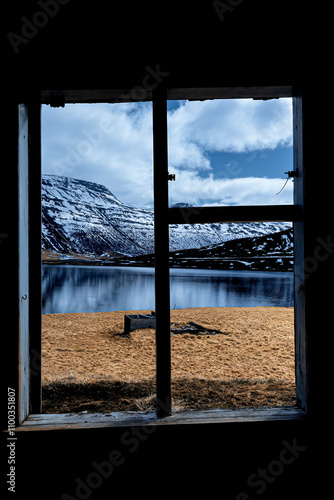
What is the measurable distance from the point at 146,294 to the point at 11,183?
174ft

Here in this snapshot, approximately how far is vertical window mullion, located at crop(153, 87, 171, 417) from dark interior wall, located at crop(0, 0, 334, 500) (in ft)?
0.46

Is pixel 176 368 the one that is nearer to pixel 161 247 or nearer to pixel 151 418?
pixel 151 418

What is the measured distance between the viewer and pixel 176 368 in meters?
4.83

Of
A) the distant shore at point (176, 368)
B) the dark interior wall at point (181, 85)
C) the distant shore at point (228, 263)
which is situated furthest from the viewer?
the distant shore at point (228, 263)

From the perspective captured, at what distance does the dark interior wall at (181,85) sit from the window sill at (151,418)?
0.04 metres

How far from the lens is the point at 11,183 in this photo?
1547 millimetres

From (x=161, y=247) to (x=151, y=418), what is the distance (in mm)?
851

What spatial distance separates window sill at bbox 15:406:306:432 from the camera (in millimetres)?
1492

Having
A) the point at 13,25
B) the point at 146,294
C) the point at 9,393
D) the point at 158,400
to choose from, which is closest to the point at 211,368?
the point at 158,400

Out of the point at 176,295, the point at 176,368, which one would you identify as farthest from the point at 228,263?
the point at 176,368

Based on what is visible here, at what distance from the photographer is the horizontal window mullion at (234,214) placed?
158cm

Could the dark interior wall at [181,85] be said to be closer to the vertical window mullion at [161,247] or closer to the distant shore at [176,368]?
the vertical window mullion at [161,247]

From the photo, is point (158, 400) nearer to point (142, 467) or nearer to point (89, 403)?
point (142, 467)

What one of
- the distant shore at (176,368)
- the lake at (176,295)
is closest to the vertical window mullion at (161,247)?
the distant shore at (176,368)
